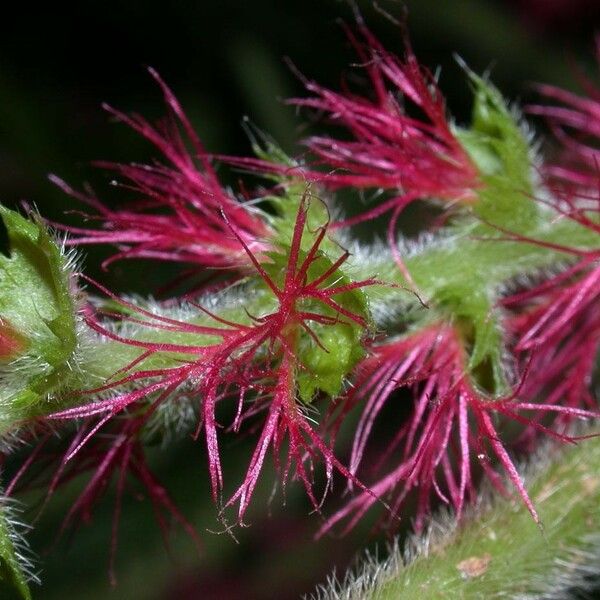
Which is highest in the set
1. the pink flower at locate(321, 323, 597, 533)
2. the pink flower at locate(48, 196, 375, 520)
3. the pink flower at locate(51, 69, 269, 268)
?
the pink flower at locate(51, 69, 269, 268)

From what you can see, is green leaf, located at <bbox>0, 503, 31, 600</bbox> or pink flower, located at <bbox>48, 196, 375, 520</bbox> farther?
pink flower, located at <bbox>48, 196, 375, 520</bbox>

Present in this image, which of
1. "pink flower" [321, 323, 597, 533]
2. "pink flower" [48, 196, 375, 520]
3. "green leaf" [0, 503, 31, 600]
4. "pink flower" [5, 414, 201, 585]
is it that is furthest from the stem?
"green leaf" [0, 503, 31, 600]

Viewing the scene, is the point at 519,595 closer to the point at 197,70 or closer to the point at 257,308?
the point at 257,308

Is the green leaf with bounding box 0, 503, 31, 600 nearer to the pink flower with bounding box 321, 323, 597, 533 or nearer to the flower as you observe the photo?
the flower

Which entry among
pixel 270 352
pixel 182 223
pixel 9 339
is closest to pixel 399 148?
pixel 182 223

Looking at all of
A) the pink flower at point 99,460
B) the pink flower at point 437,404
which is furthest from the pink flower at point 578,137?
the pink flower at point 99,460

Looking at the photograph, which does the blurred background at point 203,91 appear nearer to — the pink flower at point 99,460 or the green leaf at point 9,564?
the pink flower at point 99,460

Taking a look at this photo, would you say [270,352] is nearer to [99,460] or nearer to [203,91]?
[99,460]

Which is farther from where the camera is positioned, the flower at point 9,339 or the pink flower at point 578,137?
the pink flower at point 578,137
